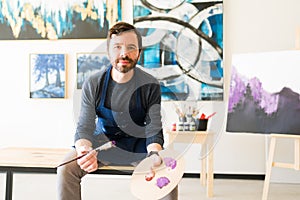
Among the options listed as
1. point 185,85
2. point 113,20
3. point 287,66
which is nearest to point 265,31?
point 287,66

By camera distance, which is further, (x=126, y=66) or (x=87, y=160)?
(x=87, y=160)

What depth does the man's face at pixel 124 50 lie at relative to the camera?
4.62 feet

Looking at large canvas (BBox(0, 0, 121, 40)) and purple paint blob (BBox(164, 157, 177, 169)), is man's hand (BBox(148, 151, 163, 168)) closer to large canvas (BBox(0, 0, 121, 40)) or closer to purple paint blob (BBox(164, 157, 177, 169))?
purple paint blob (BBox(164, 157, 177, 169))

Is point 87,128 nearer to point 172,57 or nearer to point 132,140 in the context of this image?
point 132,140

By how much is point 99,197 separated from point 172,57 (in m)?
1.54

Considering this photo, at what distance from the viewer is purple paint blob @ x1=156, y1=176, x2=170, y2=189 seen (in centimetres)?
164

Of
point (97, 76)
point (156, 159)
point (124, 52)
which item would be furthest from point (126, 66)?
point (156, 159)

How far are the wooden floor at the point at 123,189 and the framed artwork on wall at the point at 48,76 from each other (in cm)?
80

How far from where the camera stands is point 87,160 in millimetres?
1681

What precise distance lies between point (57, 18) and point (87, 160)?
2.71 metres

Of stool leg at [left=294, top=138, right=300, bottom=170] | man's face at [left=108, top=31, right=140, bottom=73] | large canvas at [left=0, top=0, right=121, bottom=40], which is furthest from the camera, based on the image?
large canvas at [left=0, top=0, right=121, bottom=40]

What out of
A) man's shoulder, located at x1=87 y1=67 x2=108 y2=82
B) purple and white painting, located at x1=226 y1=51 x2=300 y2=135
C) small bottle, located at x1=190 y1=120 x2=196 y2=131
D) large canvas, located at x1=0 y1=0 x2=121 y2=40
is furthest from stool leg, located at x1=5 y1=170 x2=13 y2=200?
large canvas, located at x1=0 y1=0 x2=121 y2=40

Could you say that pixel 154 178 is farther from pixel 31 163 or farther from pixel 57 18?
pixel 57 18

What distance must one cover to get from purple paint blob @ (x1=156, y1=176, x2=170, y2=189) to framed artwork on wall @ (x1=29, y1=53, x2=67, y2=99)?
258cm
